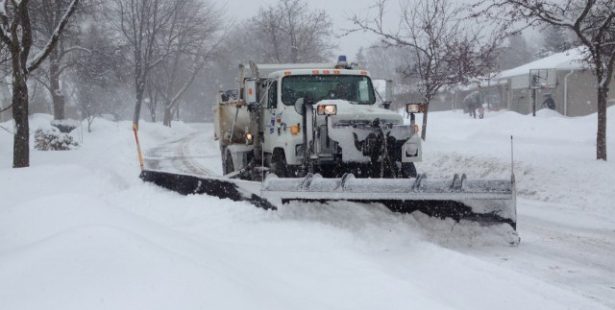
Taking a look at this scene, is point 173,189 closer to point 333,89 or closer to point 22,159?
point 333,89

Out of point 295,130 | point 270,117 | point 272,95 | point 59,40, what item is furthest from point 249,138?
point 59,40

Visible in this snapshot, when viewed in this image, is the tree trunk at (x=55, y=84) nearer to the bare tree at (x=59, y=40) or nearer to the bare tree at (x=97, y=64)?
the bare tree at (x=59, y=40)

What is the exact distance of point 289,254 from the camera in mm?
5609

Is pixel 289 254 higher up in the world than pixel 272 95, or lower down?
lower down

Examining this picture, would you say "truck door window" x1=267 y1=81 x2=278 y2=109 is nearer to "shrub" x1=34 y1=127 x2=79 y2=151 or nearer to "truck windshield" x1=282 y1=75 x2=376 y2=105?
"truck windshield" x1=282 y1=75 x2=376 y2=105

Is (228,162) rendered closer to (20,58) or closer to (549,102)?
(20,58)

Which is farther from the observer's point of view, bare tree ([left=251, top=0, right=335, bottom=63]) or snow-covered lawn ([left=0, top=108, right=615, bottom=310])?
bare tree ([left=251, top=0, right=335, bottom=63])

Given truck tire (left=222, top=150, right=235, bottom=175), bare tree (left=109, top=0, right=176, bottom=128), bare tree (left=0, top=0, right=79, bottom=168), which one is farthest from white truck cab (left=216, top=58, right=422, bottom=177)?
bare tree (left=109, top=0, right=176, bottom=128)

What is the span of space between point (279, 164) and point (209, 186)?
1.44 meters

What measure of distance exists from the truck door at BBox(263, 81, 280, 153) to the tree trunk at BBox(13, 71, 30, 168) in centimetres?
567

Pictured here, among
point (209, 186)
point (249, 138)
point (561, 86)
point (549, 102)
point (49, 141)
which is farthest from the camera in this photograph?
point (561, 86)

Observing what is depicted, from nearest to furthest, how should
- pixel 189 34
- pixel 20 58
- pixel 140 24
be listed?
pixel 20 58 < pixel 140 24 < pixel 189 34

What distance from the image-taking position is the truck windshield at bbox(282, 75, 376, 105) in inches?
371

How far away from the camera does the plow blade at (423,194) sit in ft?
20.9
